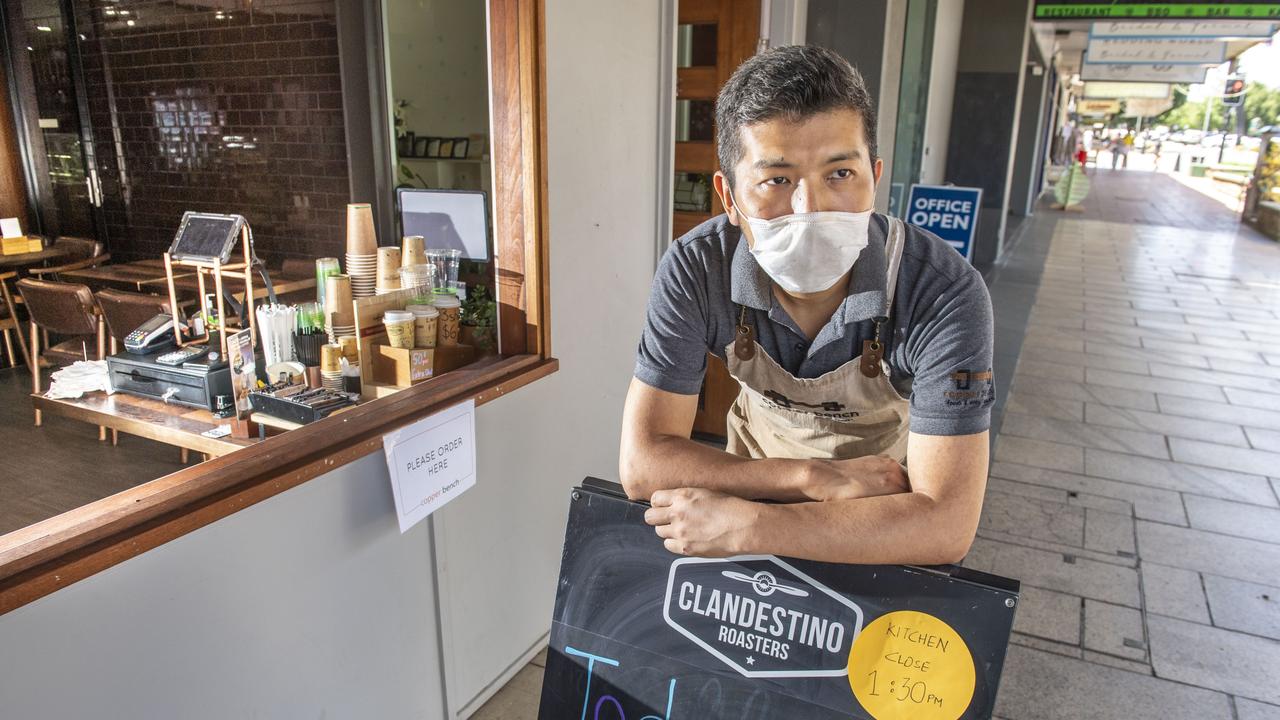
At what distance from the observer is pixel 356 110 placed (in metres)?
4.97

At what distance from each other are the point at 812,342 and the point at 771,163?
0.41m

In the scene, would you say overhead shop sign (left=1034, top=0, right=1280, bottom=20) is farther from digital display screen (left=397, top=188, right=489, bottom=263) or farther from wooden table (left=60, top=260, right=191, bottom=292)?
wooden table (left=60, top=260, right=191, bottom=292)

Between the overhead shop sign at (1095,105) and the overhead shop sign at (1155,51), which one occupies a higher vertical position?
the overhead shop sign at (1095,105)

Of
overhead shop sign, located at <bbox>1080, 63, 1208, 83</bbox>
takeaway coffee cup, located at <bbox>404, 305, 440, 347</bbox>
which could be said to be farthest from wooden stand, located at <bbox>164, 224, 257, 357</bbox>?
overhead shop sign, located at <bbox>1080, 63, 1208, 83</bbox>

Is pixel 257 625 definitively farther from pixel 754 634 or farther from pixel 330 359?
pixel 754 634

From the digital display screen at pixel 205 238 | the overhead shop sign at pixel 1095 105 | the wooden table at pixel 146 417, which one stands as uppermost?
the overhead shop sign at pixel 1095 105

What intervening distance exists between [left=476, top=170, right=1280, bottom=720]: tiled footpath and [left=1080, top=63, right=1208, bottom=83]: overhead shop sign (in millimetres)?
8103

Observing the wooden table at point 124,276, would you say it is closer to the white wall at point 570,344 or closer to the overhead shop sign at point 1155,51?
the white wall at point 570,344

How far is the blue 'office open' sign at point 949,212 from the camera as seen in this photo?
5078mm

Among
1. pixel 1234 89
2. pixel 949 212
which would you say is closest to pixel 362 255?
pixel 949 212

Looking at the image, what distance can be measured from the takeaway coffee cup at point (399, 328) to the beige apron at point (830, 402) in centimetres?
115

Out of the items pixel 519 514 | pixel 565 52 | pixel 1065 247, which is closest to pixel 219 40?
pixel 565 52

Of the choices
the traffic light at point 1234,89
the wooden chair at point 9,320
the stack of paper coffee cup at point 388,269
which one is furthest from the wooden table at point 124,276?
the traffic light at point 1234,89

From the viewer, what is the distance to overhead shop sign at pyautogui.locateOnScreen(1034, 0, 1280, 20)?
8758 millimetres
